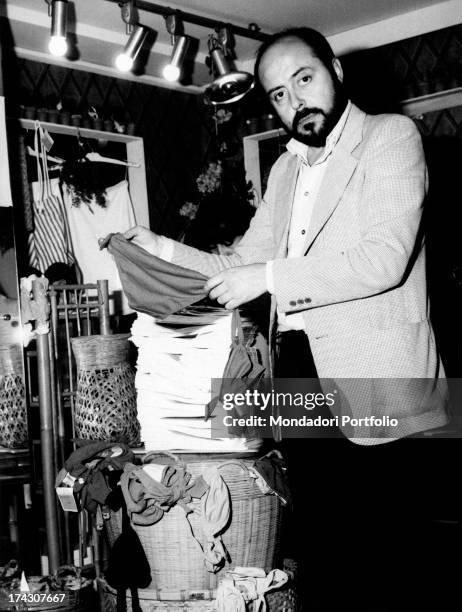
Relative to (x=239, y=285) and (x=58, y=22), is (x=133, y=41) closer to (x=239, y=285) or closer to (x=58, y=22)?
(x=58, y=22)

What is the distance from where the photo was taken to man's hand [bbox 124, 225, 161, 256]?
2287 mm

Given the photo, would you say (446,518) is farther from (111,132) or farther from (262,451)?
(111,132)

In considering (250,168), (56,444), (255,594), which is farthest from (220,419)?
(250,168)

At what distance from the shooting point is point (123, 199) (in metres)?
5.32

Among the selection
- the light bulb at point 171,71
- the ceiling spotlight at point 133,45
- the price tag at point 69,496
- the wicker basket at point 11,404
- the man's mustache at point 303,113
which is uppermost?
the ceiling spotlight at point 133,45

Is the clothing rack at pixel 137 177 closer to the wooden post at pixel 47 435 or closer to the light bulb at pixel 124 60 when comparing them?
the light bulb at pixel 124 60

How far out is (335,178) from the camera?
5.65ft

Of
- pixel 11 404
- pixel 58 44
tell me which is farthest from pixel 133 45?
pixel 11 404

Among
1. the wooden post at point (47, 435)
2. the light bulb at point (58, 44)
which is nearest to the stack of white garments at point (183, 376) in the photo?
the wooden post at point (47, 435)

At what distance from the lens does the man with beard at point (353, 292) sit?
1626mm

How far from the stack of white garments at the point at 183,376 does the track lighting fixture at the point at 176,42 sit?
2741 mm

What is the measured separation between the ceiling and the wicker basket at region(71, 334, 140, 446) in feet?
7.85

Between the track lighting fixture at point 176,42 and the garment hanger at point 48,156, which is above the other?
the track lighting fixture at point 176,42

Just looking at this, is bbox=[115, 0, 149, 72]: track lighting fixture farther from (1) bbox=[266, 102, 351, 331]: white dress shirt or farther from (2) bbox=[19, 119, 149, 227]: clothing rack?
(1) bbox=[266, 102, 351, 331]: white dress shirt
